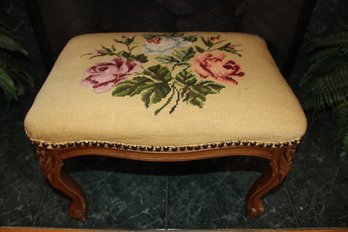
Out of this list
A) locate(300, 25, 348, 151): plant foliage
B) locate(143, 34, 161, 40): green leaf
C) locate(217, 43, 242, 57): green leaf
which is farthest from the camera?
locate(300, 25, 348, 151): plant foliage

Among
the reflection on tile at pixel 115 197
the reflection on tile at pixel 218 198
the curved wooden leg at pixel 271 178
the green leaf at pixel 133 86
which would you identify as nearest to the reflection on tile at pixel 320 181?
the reflection on tile at pixel 218 198

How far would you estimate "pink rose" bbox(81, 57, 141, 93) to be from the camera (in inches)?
39.0

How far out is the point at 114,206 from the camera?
1318 mm

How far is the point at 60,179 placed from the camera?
3.49ft

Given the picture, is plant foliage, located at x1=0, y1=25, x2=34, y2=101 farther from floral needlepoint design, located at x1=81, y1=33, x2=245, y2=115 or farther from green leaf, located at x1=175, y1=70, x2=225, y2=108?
green leaf, located at x1=175, y1=70, x2=225, y2=108

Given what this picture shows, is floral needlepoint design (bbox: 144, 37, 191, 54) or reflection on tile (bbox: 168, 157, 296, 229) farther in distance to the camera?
reflection on tile (bbox: 168, 157, 296, 229)

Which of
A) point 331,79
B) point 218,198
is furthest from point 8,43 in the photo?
point 331,79

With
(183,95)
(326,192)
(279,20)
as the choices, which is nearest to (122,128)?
(183,95)

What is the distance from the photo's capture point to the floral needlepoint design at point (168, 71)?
3.14ft

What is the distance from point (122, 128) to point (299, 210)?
0.85 metres

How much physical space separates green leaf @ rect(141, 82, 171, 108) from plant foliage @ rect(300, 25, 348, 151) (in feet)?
2.68

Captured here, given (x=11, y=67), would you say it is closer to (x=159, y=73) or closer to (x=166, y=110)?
(x=159, y=73)

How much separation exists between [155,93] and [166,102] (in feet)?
0.16

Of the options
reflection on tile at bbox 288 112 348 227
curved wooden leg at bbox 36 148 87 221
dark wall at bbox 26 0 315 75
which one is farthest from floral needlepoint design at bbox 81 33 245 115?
reflection on tile at bbox 288 112 348 227
